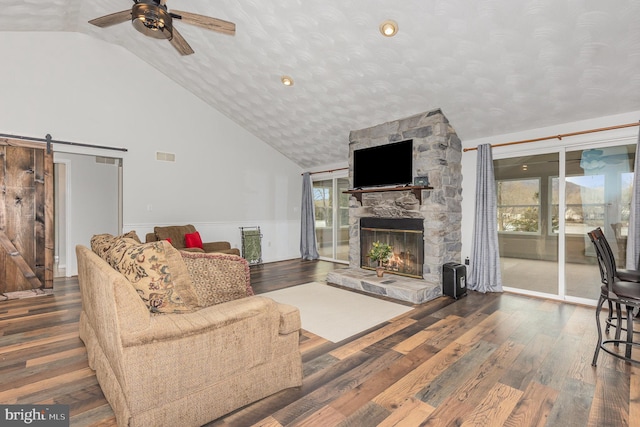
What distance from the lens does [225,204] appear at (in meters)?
6.47

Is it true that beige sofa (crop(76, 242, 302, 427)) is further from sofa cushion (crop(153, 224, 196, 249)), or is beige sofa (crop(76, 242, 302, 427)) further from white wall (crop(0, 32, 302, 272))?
white wall (crop(0, 32, 302, 272))

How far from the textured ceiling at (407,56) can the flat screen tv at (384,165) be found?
49 cm

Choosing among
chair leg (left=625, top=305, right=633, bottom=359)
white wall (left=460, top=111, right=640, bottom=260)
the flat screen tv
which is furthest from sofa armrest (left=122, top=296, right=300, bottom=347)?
white wall (left=460, top=111, right=640, bottom=260)

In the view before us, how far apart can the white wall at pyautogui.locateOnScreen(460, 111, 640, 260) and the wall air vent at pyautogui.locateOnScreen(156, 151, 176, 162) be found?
5.26 meters

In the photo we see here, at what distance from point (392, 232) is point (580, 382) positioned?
126 inches

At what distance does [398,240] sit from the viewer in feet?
16.7

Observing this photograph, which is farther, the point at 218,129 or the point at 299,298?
the point at 218,129

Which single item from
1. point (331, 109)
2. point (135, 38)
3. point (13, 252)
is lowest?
point (13, 252)

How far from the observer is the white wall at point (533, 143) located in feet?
12.0

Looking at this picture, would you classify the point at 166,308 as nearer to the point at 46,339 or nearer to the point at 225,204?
the point at 46,339

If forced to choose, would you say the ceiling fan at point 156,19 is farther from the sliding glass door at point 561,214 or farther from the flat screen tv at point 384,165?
the sliding glass door at point 561,214

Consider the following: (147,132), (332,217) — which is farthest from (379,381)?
(147,132)

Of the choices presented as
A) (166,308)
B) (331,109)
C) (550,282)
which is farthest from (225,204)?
(550,282)

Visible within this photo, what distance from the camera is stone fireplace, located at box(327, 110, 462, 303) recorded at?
4.48 m
